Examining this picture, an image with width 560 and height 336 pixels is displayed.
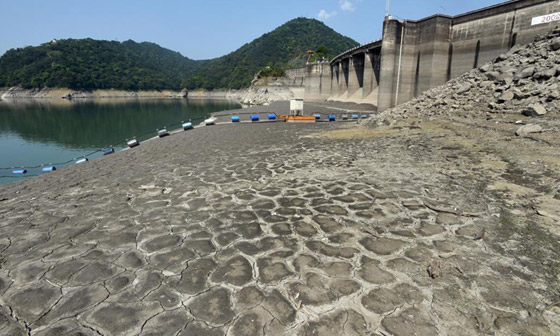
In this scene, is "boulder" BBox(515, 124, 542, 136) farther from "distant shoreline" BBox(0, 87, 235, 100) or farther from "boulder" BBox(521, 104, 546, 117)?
"distant shoreline" BBox(0, 87, 235, 100)

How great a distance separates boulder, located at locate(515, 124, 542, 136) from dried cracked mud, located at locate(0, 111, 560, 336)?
271 centimetres

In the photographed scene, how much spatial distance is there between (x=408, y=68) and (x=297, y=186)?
28640 mm

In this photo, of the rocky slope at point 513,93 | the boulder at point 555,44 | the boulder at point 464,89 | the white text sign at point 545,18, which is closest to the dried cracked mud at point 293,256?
the rocky slope at point 513,93

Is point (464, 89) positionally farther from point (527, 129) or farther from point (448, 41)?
point (448, 41)

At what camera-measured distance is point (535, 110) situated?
422 inches

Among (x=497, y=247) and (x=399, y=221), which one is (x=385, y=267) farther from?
(x=497, y=247)

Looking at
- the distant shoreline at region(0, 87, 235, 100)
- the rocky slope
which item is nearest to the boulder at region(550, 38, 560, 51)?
the rocky slope

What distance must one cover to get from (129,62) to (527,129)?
196 meters

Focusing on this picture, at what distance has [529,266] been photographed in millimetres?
3379

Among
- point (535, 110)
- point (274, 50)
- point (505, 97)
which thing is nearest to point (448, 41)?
point (505, 97)

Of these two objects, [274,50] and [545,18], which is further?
[274,50]

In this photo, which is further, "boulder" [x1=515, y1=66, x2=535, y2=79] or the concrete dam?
the concrete dam

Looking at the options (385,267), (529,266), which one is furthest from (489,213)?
(385,267)

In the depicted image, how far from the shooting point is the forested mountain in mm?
122562
